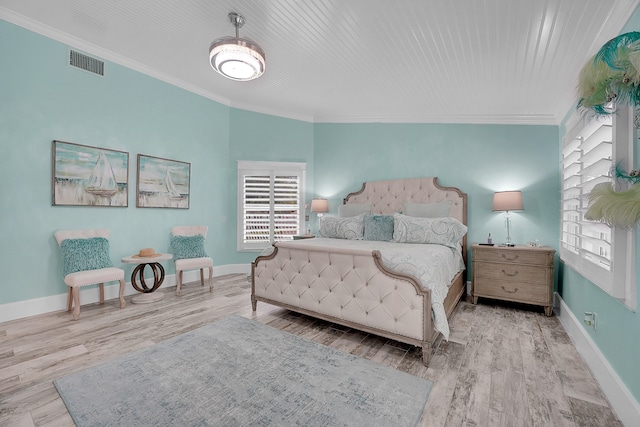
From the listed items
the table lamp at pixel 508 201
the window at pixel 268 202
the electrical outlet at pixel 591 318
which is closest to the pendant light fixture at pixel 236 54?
the window at pixel 268 202

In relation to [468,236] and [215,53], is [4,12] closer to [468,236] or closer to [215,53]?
[215,53]

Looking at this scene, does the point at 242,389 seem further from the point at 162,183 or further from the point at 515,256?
the point at 162,183

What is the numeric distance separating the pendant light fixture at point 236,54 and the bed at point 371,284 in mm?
1894

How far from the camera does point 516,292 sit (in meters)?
3.41

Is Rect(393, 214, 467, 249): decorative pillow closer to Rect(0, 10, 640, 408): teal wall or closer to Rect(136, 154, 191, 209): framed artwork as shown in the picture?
Rect(0, 10, 640, 408): teal wall

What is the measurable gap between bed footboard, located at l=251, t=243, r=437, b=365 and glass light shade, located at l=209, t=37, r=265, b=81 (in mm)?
1890

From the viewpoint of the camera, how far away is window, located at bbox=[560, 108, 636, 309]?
64.8 inches

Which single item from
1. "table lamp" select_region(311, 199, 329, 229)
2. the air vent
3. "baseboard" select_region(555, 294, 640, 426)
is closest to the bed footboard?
"baseboard" select_region(555, 294, 640, 426)

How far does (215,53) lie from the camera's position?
2688 mm

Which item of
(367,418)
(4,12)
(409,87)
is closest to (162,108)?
(4,12)

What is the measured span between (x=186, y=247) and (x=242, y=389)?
2956 millimetres

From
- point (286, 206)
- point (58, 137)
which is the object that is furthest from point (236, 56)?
point (286, 206)

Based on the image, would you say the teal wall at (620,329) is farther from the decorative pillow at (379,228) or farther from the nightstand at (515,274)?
the decorative pillow at (379,228)

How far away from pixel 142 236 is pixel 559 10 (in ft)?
17.0
